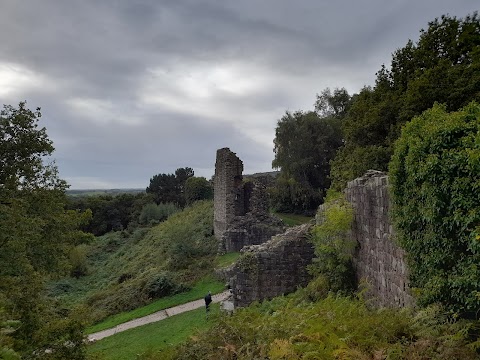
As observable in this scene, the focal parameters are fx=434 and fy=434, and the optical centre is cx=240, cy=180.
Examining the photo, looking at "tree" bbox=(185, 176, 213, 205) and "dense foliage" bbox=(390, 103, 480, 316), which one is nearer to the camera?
"dense foliage" bbox=(390, 103, 480, 316)

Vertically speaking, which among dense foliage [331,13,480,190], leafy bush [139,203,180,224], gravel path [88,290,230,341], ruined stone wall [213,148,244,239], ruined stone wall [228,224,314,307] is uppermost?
dense foliage [331,13,480,190]

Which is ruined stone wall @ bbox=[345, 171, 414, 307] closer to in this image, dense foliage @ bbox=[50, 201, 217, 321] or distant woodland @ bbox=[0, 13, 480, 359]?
distant woodland @ bbox=[0, 13, 480, 359]

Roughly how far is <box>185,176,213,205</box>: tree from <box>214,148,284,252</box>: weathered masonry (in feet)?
79.0

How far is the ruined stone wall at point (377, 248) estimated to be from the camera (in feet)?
22.8

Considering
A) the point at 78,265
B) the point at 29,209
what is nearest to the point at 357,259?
the point at 29,209

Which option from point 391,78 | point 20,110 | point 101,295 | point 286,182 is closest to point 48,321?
point 20,110

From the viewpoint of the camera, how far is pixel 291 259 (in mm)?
11961

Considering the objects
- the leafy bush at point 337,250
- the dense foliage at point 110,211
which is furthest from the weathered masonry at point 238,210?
the dense foliage at point 110,211

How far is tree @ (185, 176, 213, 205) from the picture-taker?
171 ft

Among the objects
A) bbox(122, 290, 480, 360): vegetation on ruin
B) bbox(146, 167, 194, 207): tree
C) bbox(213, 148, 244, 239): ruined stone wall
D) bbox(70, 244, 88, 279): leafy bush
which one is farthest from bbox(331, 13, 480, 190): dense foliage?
bbox(146, 167, 194, 207): tree

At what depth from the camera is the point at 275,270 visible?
12.0 m

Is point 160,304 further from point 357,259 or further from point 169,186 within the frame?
point 169,186

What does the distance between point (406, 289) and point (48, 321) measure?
6.16 m

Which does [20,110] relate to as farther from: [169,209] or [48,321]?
[169,209]
